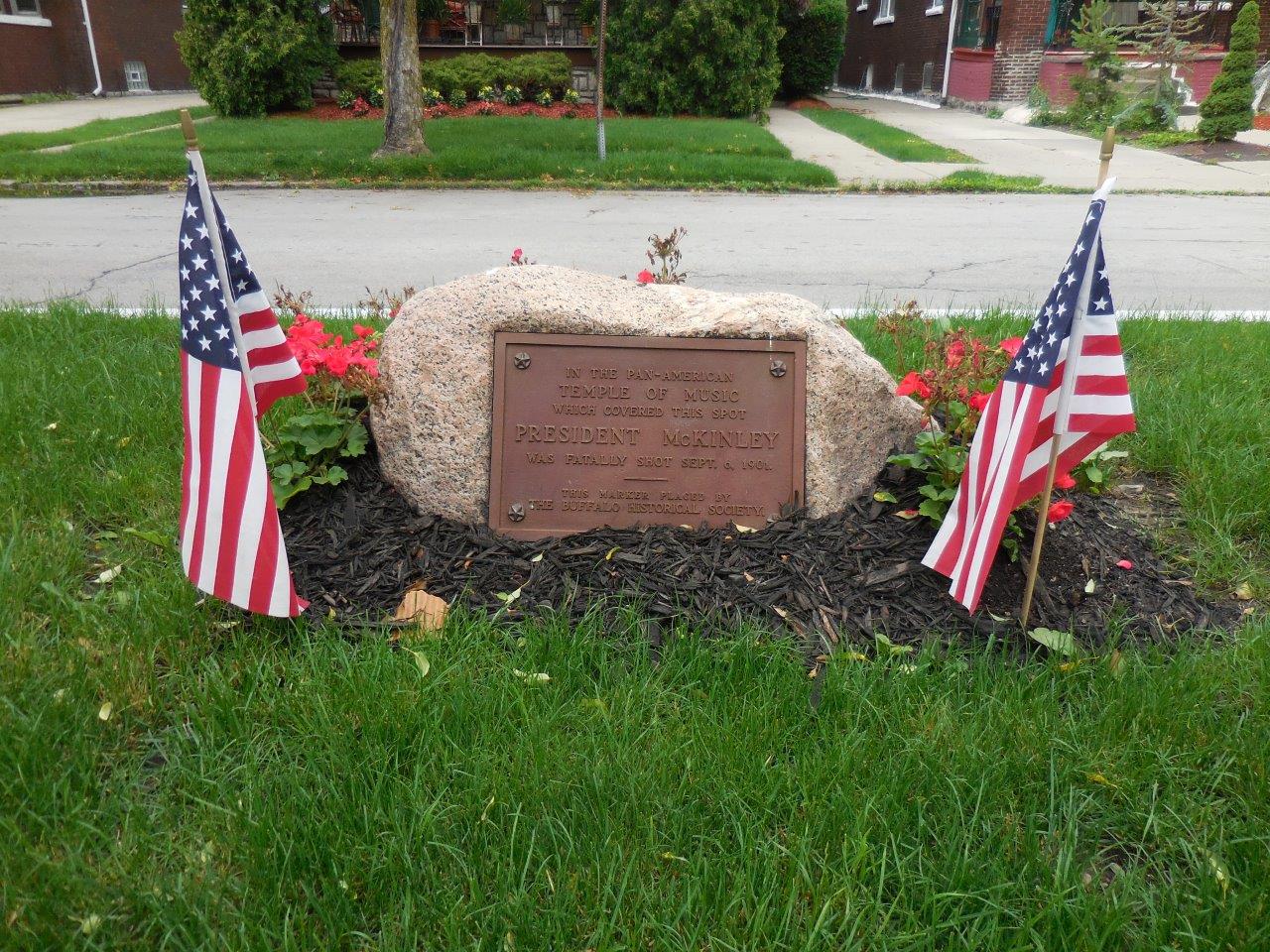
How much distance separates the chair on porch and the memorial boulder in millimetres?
20564

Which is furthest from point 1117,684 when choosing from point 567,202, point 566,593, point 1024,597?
point 567,202

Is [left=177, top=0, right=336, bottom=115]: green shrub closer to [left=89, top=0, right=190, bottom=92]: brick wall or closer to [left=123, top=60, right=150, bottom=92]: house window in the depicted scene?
[left=89, top=0, right=190, bottom=92]: brick wall

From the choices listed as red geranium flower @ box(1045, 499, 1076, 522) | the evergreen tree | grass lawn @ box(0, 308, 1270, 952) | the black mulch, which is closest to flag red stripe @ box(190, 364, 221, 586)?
grass lawn @ box(0, 308, 1270, 952)

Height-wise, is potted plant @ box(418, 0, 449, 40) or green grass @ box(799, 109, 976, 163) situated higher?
potted plant @ box(418, 0, 449, 40)

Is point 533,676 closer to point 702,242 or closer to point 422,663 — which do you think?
point 422,663

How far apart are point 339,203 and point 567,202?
96.8 inches

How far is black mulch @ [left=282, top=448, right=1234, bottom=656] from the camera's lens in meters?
2.88

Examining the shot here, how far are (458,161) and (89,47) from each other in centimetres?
1895

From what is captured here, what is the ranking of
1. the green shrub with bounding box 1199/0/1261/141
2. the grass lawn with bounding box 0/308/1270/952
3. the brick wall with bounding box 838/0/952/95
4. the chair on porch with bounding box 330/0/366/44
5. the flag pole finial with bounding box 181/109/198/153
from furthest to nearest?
the brick wall with bounding box 838/0/952/95 → the chair on porch with bounding box 330/0/366/44 → the green shrub with bounding box 1199/0/1261/141 → the flag pole finial with bounding box 181/109/198/153 → the grass lawn with bounding box 0/308/1270/952

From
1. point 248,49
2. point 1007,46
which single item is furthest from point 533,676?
point 1007,46

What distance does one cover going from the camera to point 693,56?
59.9 ft

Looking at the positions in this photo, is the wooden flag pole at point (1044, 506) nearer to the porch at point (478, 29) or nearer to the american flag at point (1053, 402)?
the american flag at point (1053, 402)

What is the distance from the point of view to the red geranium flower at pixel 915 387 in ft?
10.5

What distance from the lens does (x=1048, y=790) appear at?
2.17 m
